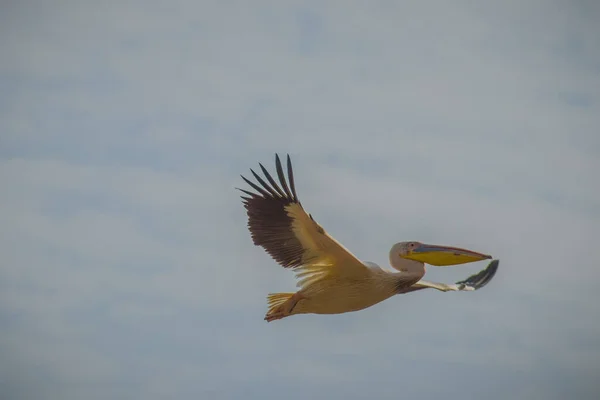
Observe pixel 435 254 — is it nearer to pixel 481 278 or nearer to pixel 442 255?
pixel 442 255

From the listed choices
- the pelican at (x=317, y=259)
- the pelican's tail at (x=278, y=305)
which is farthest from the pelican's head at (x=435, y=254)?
the pelican's tail at (x=278, y=305)

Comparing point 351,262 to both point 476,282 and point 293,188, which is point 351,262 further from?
point 476,282

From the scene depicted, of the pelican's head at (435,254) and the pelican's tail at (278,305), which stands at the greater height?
the pelican's head at (435,254)

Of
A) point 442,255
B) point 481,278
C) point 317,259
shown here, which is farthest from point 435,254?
point 481,278

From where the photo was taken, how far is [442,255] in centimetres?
1684

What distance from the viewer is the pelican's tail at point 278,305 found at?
1616 cm

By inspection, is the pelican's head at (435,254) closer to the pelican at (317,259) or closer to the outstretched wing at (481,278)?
the pelican at (317,259)

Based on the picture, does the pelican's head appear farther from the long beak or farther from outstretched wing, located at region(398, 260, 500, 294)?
outstretched wing, located at region(398, 260, 500, 294)

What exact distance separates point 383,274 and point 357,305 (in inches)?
21.6

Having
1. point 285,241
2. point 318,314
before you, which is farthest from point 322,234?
point 318,314

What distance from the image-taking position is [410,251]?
1667 cm

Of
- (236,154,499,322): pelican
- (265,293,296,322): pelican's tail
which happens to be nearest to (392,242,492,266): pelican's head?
(236,154,499,322): pelican

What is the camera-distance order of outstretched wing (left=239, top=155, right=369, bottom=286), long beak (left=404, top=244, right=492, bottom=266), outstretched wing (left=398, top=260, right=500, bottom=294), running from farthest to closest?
outstretched wing (left=398, top=260, right=500, bottom=294) < long beak (left=404, top=244, right=492, bottom=266) < outstretched wing (left=239, top=155, right=369, bottom=286)

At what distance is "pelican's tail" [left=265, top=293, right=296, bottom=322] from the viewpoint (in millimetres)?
16156
